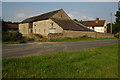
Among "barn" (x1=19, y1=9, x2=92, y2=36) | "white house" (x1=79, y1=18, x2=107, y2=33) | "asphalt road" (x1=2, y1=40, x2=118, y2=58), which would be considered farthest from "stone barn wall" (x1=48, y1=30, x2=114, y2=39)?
"white house" (x1=79, y1=18, x2=107, y2=33)

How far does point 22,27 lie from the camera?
46.8 metres

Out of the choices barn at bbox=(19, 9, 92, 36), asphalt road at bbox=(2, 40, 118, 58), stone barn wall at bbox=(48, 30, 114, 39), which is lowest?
asphalt road at bbox=(2, 40, 118, 58)

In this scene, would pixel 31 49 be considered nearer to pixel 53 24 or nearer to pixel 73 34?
pixel 73 34

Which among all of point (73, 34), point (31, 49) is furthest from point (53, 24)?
point (31, 49)

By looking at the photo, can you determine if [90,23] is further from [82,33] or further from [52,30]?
[52,30]

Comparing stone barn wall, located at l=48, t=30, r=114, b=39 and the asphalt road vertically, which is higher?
stone barn wall, located at l=48, t=30, r=114, b=39

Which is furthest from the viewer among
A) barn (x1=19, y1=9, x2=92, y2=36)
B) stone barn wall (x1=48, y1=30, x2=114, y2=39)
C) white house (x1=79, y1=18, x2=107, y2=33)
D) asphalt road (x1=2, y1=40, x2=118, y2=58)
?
white house (x1=79, y1=18, x2=107, y2=33)

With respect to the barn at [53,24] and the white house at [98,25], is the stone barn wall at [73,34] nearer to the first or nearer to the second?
the barn at [53,24]

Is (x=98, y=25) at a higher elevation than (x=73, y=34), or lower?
higher

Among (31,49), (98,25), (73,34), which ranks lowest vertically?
(31,49)

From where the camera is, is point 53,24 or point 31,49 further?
point 53,24

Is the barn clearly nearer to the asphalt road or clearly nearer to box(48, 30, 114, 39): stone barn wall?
box(48, 30, 114, 39): stone barn wall

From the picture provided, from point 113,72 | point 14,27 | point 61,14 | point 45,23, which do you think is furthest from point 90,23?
point 113,72

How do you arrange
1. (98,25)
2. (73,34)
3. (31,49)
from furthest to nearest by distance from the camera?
(98,25) < (73,34) < (31,49)
